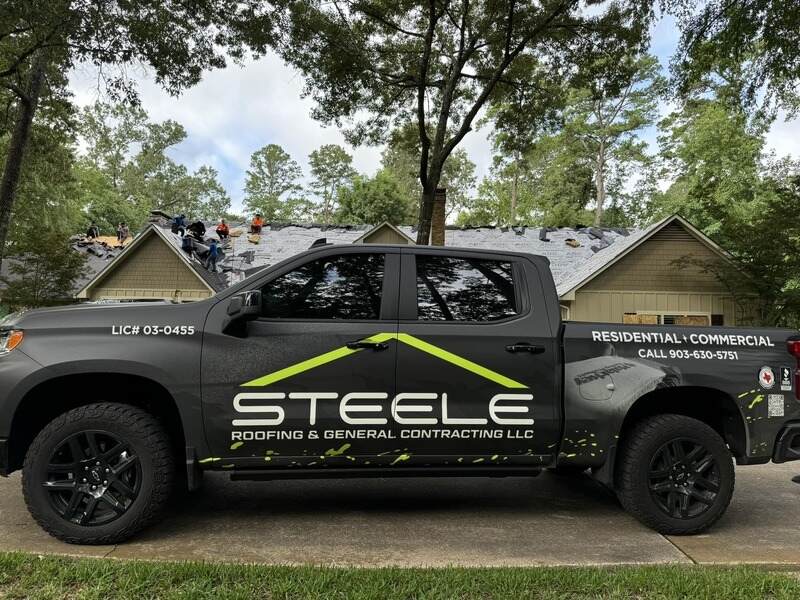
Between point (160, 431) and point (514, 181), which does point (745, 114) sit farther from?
point (514, 181)

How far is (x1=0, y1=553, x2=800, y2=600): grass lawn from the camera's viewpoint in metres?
2.77

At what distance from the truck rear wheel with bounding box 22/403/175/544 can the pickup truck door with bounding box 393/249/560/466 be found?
1.59 meters

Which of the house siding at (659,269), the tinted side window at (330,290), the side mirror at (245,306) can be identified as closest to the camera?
the side mirror at (245,306)

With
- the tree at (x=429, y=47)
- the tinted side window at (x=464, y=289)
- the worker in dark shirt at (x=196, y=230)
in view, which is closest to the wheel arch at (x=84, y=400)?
the tinted side window at (x=464, y=289)

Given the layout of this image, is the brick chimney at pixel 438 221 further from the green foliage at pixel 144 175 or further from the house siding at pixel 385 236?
the green foliage at pixel 144 175

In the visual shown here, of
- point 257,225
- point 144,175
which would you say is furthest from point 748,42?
point 144,175

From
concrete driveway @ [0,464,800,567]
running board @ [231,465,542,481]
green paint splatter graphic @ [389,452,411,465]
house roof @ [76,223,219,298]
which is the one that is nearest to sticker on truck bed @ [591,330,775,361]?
running board @ [231,465,542,481]

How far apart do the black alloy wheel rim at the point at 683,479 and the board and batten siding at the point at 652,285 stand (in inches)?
546

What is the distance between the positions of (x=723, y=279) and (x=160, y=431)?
17148mm

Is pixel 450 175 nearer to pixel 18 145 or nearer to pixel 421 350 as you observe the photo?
pixel 18 145

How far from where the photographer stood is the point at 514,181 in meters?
46.8

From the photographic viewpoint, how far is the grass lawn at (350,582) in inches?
109

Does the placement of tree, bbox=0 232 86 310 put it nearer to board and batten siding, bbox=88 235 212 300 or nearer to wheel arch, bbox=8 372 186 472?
board and batten siding, bbox=88 235 212 300

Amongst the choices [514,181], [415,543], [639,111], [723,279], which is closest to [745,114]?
[723,279]
